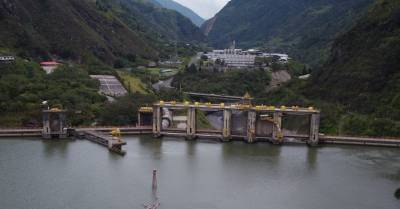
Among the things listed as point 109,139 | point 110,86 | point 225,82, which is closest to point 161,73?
point 225,82

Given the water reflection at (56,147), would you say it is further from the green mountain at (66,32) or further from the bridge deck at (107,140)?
the green mountain at (66,32)

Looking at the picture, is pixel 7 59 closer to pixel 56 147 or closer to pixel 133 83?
pixel 133 83

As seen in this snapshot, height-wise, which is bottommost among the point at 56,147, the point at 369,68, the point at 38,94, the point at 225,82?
the point at 56,147

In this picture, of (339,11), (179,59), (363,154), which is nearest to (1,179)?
(363,154)

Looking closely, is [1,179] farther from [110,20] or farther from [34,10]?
[110,20]

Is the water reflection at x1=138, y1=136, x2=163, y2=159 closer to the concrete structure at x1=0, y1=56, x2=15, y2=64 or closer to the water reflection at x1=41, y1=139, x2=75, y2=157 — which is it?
the water reflection at x1=41, y1=139, x2=75, y2=157
